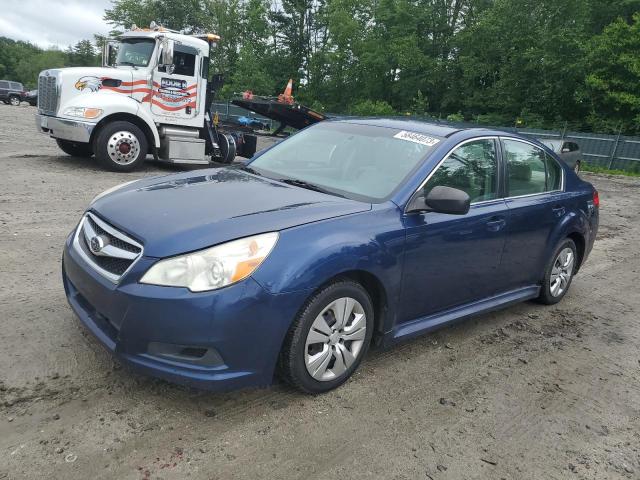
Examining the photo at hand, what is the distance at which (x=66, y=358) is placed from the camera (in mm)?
3160

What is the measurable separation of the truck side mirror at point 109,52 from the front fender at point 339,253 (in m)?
10.4

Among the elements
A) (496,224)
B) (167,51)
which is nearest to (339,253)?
(496,224)

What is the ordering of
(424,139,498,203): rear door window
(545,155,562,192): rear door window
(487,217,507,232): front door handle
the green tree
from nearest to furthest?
(424,139,498,203): rear door window, (487,217,507,232): front door handle, (545,155,562,192): rear door window, the green tree

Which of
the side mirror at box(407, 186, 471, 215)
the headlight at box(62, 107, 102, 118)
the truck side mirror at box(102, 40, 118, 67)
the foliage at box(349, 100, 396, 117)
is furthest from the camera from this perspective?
the foliage at box(349, 100, 396, 117)

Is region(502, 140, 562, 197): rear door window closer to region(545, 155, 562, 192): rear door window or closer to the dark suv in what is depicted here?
region(545, 155, 562, 192): rear door window

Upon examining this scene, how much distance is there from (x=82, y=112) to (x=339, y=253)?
8681 millimetres

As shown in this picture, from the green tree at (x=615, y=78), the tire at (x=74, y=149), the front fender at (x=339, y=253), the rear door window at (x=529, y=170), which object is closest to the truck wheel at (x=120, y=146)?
the tire at (x=74, y=149)

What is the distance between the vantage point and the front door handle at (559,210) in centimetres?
459

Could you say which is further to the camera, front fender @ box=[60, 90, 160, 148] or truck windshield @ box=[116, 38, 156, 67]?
truck windshield @ box=[116, 38, 156, 67]

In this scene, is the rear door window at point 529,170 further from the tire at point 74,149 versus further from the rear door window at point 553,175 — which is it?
the tire at point 74,149

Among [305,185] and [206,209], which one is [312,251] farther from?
[305,185]

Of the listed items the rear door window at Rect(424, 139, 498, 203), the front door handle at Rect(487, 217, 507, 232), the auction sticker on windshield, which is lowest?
the front door handle at Rect(487, 217, 507, 232)

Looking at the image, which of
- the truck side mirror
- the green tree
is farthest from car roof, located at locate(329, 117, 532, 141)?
the green tree

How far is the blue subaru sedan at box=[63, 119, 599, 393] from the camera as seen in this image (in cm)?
257
